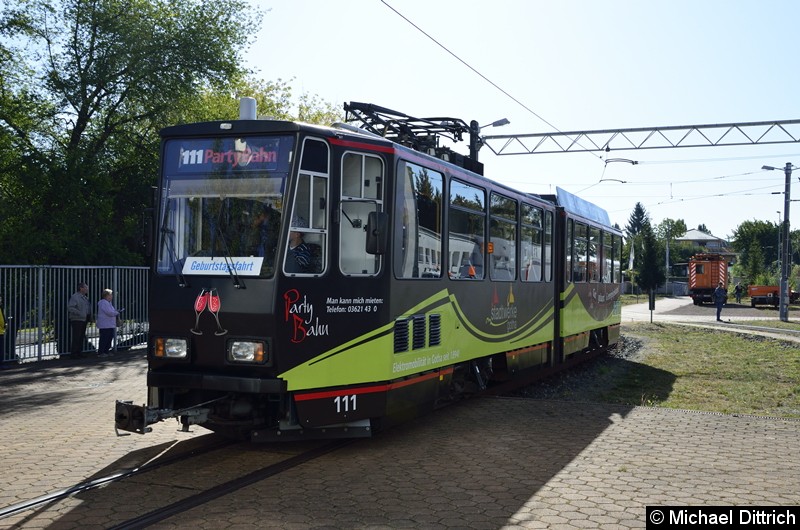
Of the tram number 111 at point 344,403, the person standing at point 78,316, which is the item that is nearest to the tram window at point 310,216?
the tram number 111 at point 344,403

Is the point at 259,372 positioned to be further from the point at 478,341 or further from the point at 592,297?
the point at 592,297

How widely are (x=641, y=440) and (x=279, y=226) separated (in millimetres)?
4524

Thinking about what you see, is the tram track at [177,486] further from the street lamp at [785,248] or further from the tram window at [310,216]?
the street lamp at [785,248]

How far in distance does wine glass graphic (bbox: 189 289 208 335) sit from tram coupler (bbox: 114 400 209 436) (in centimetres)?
74

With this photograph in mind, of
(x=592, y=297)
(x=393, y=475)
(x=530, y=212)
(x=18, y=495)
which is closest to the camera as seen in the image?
(x=18, y=495)

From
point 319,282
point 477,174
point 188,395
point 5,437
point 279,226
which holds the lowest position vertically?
point 5,437

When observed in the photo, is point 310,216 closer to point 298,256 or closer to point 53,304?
point 298,256

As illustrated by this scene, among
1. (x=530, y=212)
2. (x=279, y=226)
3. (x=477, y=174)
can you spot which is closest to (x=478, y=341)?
(x=477, y=174)

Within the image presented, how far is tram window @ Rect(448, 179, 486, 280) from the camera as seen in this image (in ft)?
32.0

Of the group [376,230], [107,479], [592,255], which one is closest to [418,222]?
[376,230]

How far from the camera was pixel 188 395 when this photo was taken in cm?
783

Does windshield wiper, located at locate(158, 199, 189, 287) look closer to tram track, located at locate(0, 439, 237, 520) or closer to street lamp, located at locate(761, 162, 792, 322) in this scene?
tram track, located at locate(0, 439, 237, 520)

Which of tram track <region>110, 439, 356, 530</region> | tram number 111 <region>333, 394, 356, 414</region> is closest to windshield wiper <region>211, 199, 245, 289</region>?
tram number 111 <region>333, 394, 356, 414</region>

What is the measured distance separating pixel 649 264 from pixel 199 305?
61.8m
